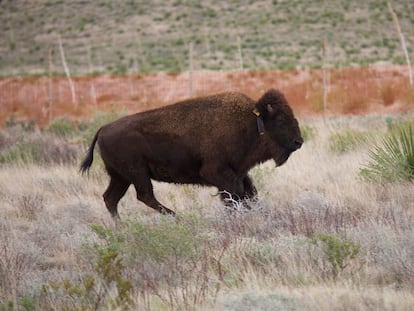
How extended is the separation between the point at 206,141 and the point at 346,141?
5.06m

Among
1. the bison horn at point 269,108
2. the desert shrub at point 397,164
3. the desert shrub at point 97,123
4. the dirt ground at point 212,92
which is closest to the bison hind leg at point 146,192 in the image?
the bison horn at point 269,108

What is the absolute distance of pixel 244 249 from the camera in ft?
25.1

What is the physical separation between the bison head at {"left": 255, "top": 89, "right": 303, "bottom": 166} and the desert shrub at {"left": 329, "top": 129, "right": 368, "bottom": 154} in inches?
166

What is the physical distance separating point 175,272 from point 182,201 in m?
4.15

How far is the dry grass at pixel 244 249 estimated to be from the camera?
6.39 metres

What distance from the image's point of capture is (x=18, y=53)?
5753 centimetres

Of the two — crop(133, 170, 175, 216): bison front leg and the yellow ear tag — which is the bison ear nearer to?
the yellow ear tag

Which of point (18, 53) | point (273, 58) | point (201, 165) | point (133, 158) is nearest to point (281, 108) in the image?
point (201, 165)

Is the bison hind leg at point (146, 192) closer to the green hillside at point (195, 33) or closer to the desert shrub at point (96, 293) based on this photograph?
the desert shrub at point (96, 293)

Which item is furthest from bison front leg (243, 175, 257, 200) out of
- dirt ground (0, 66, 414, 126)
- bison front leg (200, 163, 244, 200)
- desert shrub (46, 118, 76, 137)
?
dirt ground (0, 66, 414, 126)

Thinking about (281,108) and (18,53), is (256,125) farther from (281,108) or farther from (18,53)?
(18,53)

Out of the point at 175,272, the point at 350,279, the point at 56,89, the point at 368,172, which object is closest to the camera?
the point at 350,279

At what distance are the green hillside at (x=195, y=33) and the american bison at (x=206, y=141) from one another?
33354 millimetres

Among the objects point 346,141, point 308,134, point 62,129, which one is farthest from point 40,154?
point 346,141
